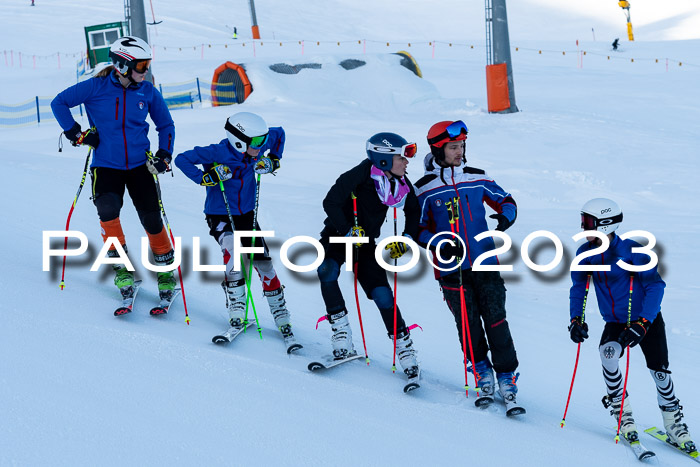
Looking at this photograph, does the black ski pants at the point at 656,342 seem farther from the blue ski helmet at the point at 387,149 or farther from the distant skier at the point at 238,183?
the distant skier at the point at 238,183

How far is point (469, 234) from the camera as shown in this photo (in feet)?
16.8

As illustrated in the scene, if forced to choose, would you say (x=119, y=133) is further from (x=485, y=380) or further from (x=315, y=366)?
(x=485, y=380)

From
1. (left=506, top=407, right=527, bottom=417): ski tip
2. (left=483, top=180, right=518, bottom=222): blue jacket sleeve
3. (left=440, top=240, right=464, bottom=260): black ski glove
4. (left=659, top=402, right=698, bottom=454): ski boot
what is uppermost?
(left=483, top=180, right=518, bottom=222): blue jacket sleeve

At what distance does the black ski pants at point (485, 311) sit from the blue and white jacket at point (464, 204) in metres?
0.10

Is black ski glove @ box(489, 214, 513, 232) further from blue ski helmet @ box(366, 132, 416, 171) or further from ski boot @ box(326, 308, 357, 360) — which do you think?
ski boot @ box(326, 308, 357, 360)

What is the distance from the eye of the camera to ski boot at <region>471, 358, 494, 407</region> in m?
5.11

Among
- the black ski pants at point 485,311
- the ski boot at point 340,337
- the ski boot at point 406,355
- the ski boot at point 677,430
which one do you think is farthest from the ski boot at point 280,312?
the ski boot at point 677,430

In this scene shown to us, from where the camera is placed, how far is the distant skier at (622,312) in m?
4.79

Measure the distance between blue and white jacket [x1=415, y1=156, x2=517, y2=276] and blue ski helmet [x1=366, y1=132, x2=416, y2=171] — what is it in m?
0.37

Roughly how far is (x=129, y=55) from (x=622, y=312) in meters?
3.73

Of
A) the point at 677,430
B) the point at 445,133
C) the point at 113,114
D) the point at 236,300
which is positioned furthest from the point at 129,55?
the point at 677,430

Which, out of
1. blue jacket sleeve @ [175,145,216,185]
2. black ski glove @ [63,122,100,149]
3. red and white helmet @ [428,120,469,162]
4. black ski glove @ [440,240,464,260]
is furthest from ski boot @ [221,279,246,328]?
red and white helmet @ [428,120,469,162]

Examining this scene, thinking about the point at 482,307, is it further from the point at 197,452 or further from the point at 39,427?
the point at 39,427

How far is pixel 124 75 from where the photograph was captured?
529 centimetres
